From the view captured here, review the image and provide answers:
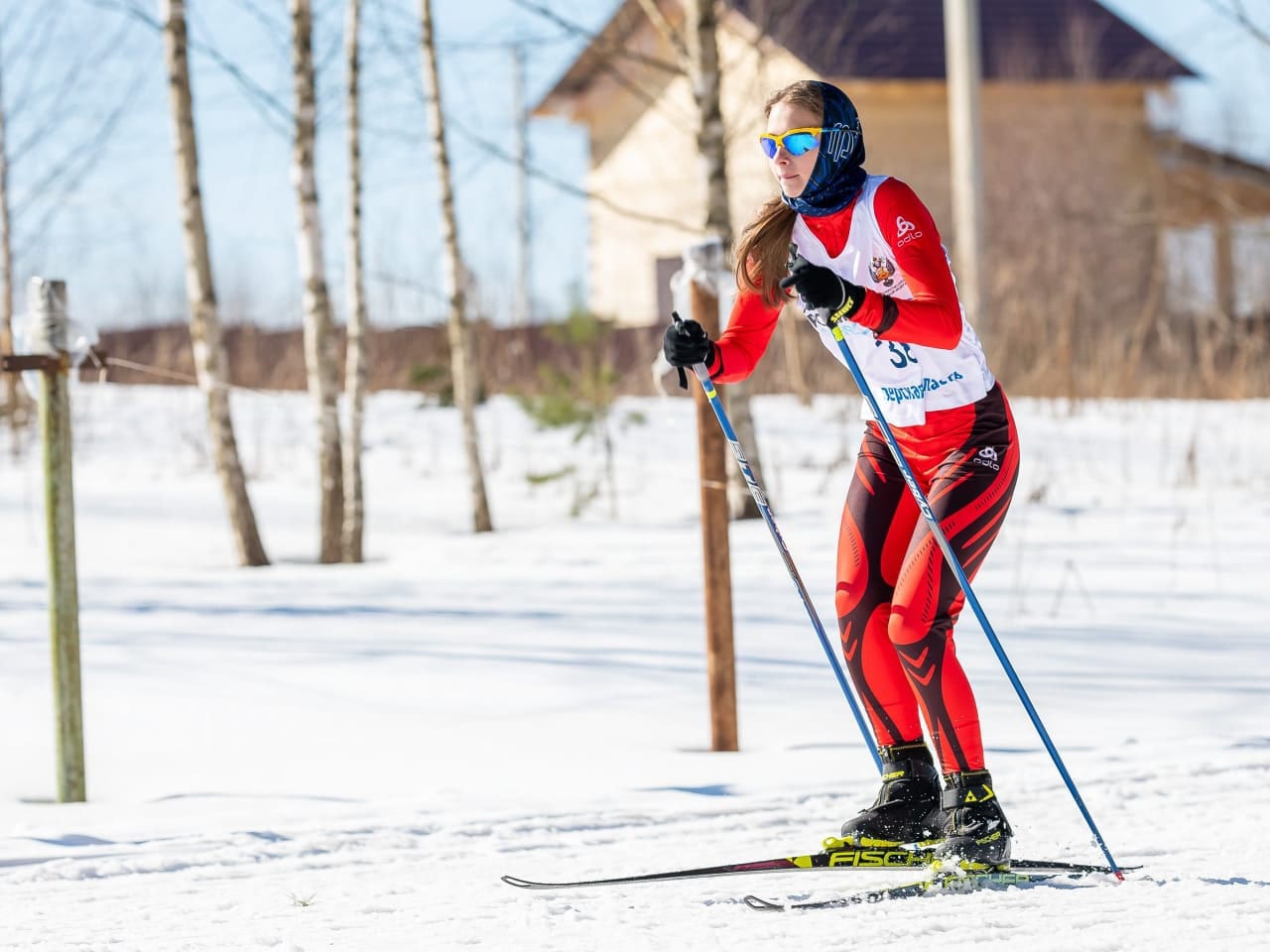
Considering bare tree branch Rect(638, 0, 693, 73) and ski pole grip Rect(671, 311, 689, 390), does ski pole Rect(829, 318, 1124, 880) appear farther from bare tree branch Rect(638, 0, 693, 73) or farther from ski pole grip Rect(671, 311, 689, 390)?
bare tree branch Rect(638, 0, 693, 73)

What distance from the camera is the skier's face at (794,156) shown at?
3.34 meters

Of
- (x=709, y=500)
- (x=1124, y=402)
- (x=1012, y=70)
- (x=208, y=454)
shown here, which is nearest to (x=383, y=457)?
(x=208, y=454)

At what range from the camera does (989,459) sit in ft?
11.3

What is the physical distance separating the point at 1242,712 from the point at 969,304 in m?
10.0

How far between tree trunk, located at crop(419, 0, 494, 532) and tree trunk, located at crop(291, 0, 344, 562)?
116cm

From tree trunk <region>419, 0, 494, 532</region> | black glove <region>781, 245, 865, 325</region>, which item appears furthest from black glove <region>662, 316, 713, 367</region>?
tree trunk <region>419, 0, 494, 532</region>

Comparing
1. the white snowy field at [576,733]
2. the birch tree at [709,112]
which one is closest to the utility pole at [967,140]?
the white snowy field at [576,733]

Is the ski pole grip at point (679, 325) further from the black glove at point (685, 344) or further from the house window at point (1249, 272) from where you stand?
the house window at point (1249, 272)

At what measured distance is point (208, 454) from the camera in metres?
15.3

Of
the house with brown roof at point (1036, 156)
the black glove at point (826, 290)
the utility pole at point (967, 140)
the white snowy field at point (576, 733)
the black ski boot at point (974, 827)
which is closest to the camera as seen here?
the black glove at point (826, 290)

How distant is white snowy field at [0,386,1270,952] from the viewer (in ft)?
10.7

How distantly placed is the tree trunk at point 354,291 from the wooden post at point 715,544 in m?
5.99

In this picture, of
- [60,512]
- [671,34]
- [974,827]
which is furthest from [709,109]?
[974,827]

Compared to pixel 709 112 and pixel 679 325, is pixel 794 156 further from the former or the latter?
pixel 709 112
